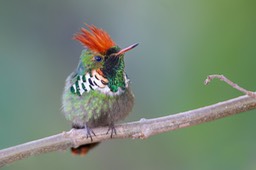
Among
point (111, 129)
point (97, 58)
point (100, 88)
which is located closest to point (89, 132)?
point (111, 129)

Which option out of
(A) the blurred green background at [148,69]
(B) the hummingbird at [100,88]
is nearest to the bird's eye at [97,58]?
(B) the hummingbird at [100,88]

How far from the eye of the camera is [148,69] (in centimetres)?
405

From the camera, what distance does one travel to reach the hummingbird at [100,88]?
266cm

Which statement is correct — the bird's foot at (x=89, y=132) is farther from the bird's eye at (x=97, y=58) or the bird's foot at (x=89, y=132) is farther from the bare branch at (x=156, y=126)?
the bird's eye at (x=97, y=58)

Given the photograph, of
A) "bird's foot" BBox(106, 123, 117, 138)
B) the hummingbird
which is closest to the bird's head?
the hummingbird

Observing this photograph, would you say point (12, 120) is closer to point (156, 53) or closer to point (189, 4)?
point (156, 53)

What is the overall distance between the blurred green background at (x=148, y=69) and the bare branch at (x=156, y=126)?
0.51 meters

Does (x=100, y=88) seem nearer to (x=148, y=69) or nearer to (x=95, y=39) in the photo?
(x=95, y=39)

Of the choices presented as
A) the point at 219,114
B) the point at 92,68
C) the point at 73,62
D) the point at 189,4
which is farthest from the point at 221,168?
the point at 73,62

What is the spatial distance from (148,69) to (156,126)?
1.67 m

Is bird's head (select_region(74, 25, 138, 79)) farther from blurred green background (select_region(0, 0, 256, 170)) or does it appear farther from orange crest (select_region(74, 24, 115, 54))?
blurred green background (select_region(0, 0, 256, 170))

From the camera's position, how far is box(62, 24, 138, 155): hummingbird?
2.66 metres

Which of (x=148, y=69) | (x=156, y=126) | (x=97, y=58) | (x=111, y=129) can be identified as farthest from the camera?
(x=148, y=69)

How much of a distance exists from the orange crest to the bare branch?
0.42m
